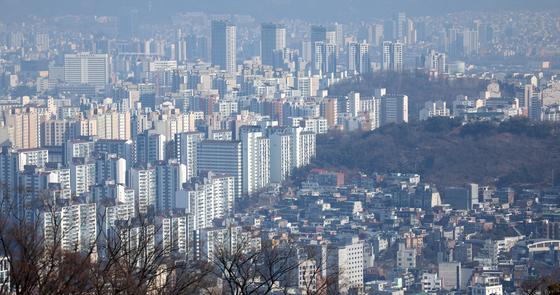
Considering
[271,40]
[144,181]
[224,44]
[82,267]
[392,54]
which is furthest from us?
[271,40]

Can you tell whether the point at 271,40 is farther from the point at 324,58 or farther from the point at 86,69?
the point at 86,69

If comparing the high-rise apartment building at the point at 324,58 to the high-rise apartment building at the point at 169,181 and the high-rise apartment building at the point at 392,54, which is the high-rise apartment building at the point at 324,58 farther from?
the high-rise apartment building at the point at 169,181

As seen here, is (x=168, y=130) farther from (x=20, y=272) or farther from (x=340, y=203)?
(x=20, y=272)

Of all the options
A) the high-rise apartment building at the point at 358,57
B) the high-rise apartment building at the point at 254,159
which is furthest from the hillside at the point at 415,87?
the high-rise apartment building at the point at 254,159

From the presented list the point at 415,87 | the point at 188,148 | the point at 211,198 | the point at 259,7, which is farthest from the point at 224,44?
the point at 211,198

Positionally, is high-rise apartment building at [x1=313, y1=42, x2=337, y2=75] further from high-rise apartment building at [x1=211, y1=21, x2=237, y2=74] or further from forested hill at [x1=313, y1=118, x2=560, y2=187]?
forested hill at [x1=313, y1=118, x2=560, y2=187]

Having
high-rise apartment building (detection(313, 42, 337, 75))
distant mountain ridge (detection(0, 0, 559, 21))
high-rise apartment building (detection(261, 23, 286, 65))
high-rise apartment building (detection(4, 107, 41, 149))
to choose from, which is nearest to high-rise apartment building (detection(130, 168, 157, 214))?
high-rise apartment building (detection(4, 107, 41, 149))

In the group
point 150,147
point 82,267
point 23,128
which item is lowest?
point 150,147

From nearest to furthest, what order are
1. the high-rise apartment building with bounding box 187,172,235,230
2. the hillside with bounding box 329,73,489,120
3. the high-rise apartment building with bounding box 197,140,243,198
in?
the high-rise apartment building with bounding box 187,172,235,230 < the high-rise apartment building with bounding box 197,140,243,198 < the hillside with bounding box 329,73,489,120
